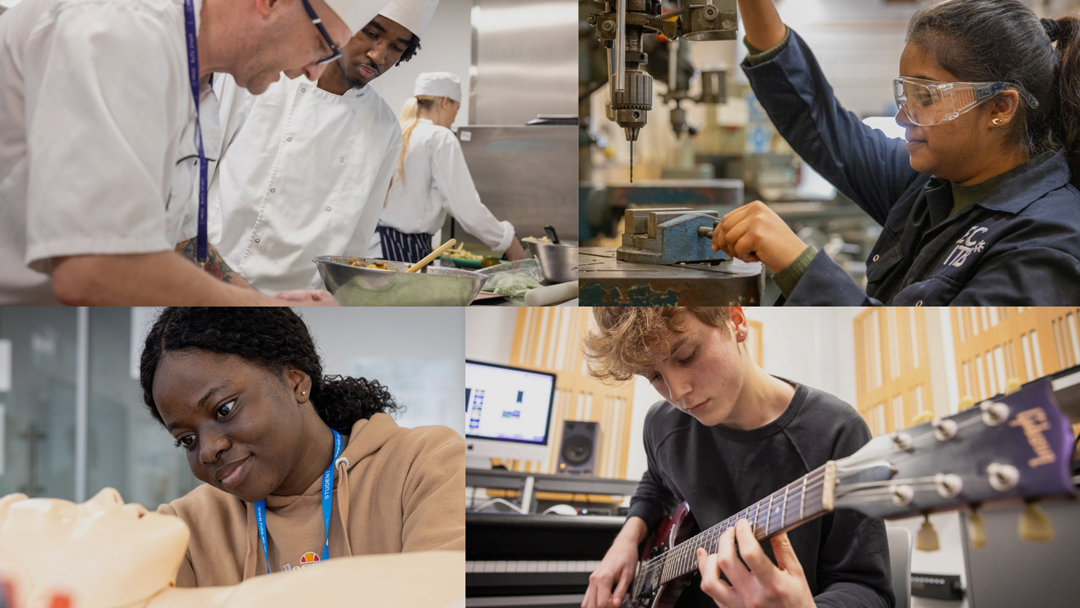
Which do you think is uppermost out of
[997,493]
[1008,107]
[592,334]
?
[1008,107]

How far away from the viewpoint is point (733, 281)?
1.38m

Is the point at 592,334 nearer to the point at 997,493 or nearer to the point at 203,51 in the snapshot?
the point at 997,493

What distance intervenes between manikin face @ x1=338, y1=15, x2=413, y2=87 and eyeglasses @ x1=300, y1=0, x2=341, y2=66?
0.05 ft

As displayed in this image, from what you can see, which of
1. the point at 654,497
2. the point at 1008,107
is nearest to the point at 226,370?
the point at 654,497

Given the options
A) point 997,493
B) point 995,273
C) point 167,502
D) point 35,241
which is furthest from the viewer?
point 995,273

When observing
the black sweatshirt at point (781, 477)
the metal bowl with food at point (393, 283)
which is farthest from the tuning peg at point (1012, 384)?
the metal bowl with food at point (393, 283)

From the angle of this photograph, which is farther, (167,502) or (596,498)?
(596,498)

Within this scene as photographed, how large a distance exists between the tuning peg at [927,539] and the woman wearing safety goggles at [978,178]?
0.40m

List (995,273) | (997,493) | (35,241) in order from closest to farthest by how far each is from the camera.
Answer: (997,493) < (35,241) < (995,273)

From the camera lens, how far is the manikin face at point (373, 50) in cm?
118

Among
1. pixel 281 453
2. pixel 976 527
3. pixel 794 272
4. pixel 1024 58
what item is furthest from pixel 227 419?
pixel 1024 58

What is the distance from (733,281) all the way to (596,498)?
1.54 ft

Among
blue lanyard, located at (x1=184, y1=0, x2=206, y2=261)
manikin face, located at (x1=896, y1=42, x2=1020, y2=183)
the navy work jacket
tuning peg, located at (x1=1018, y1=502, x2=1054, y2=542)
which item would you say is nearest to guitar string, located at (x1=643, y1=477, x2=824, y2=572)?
tuning peg, located at (x1=1018, y1=502, x2=1054, y2=542)

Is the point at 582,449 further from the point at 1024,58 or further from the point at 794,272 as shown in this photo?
the point at 1024,58
